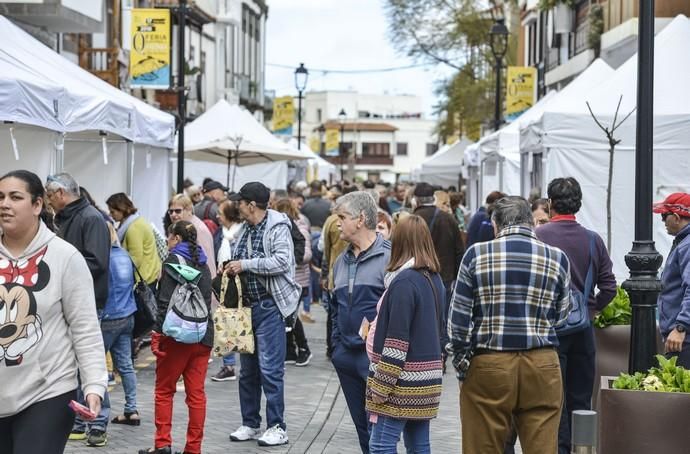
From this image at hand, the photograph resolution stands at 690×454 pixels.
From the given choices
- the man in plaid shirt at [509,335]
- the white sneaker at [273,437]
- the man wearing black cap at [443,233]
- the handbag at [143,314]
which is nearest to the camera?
the man in plaid shirt at [509,335]

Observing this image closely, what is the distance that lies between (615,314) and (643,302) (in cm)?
122

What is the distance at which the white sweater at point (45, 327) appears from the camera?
5.00 metres

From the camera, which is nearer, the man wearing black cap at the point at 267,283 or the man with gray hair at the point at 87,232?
the man with gray hair at the point at 87,232

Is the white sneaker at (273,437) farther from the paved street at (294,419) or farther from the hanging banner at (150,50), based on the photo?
the hanging banner at (150,50)

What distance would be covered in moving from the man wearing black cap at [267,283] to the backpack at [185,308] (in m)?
0.52

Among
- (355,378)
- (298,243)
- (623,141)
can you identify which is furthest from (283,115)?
(355,378)

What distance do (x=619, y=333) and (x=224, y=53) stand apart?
44395 millimetres

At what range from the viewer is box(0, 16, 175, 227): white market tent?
11148 mm

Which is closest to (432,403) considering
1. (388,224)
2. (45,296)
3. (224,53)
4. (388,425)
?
(388,425)

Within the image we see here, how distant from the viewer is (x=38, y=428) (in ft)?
16.5

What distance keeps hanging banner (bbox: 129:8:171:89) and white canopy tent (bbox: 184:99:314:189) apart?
8.12ft

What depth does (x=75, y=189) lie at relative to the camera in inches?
359

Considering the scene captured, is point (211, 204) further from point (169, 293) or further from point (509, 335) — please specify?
point (509, 335)

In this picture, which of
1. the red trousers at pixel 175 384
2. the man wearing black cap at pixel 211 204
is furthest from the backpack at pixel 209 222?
the red trousers at pixel 175 384
